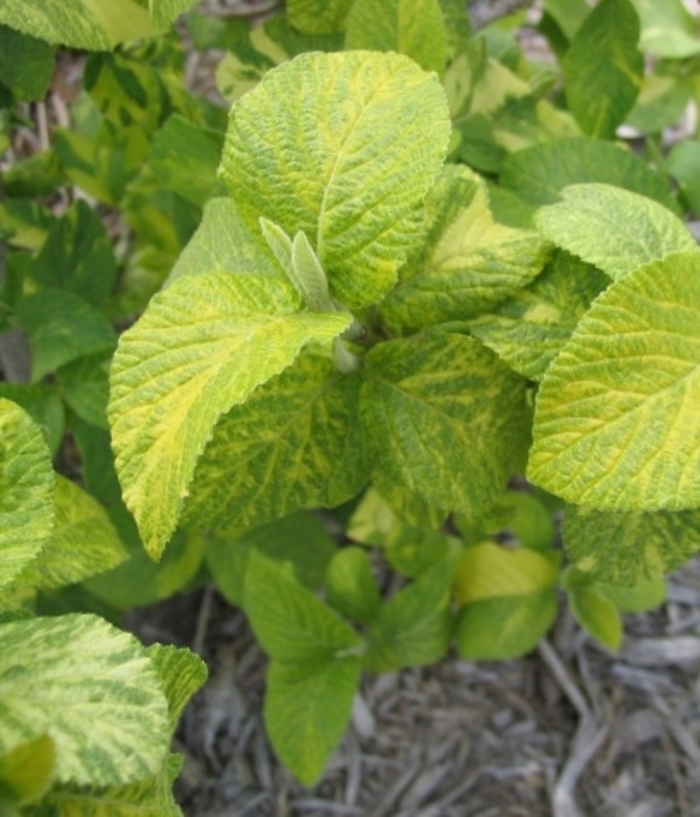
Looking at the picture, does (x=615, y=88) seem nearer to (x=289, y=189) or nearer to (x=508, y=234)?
(x=508, y=234)

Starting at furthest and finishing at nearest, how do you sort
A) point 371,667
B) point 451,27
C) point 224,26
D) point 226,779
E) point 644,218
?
point 226,779 → point 224,26 → point 371,667 → point 451,27 → point 644,218

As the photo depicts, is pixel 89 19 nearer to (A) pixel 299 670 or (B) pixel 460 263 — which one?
(B) pixel 460 263

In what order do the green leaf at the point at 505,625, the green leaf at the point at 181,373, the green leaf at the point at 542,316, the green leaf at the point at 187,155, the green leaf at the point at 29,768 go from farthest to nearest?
the green leaf at the point at 505,625 → the green leaf at the point at 187,155 → the green leaf at the point at 542,316 → the green leaf at the point at 181,373 → the green leaf at the point at 29,768

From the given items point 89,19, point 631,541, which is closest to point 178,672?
point 631,541

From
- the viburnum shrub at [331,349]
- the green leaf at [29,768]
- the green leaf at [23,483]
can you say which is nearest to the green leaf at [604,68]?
the viburnum shrub at [331,349]

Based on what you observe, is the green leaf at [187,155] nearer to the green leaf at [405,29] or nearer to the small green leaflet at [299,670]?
the green leaf at [405,29]

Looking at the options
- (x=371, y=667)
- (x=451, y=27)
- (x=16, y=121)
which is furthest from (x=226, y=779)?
(x=451, y=27)
